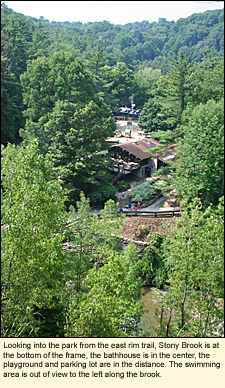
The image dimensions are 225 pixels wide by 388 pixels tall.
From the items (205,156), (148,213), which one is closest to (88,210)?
(148,213)

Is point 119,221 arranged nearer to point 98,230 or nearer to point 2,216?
point 98,230

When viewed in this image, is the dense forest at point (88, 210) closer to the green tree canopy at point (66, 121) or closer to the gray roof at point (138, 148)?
the green tree canopy at point (66, 121)

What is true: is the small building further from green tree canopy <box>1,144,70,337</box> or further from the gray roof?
green tree canopy <box>1,144,70,337</box>

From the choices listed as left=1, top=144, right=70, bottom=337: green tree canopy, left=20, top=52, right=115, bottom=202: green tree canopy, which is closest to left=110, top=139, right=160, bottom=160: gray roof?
left=20, top=52, right=115, bottom=202: green tree canopy

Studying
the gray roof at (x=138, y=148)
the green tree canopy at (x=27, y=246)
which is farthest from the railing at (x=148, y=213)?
the green tree canopy at (x=27, y=246)

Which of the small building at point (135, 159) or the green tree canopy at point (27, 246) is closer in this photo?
the green tree canopy at point (27, 246)

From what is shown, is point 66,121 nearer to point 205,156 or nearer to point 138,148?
point 138,148

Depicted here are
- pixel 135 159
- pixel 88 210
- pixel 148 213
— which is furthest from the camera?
pixel 135 159

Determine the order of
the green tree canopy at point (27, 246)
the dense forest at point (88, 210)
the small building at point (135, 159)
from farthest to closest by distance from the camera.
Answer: the small building at point (135, 159)
the dense forest at point (88, 210)
the green tree canopy at point (27, 246)
